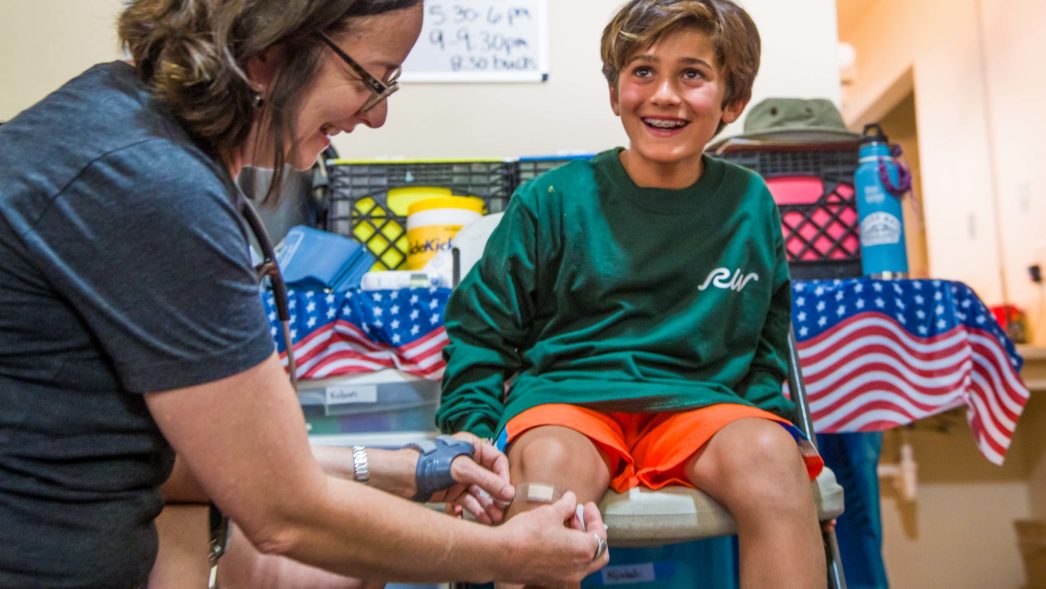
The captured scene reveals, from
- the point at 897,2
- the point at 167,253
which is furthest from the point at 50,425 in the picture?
the point at 897,2

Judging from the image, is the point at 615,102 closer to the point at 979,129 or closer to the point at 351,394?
the point at 351,394

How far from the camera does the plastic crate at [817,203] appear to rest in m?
1.58

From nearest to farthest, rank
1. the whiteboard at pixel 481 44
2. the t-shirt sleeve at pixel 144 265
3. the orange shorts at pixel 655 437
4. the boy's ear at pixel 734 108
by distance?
the t-shirt sleeve at pixel 144 265 < the orange shorts at pixel 655 437 < the boy's ear at pixel 734 108 < the whiteboard at pixel 481 44

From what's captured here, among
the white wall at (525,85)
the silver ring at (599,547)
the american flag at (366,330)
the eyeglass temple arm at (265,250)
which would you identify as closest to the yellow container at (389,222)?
the american flag at (366,330)

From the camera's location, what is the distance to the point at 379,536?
61 centimetres

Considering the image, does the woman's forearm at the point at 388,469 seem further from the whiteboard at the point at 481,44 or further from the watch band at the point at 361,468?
the whiteboard at the point at 481,44

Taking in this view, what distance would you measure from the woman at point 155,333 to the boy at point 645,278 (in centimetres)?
38

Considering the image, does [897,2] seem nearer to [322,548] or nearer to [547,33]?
[547,33]

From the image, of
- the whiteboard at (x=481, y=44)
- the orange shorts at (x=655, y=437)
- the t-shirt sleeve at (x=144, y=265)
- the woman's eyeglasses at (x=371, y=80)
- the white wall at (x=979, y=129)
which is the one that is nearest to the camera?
the t-shirt sleeve at (x=144, y=265)

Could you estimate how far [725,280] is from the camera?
1.11 metres

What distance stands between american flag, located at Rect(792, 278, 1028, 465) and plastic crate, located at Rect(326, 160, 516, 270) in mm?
742

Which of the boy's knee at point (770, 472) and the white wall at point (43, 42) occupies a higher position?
the white wall at point (43, 42)

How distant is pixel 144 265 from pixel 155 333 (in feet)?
0.15

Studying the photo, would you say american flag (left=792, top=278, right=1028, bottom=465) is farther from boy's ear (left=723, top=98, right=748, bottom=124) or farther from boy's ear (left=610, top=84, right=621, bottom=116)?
boy's ear (left=610, top=84, right=621, bottom=116)
